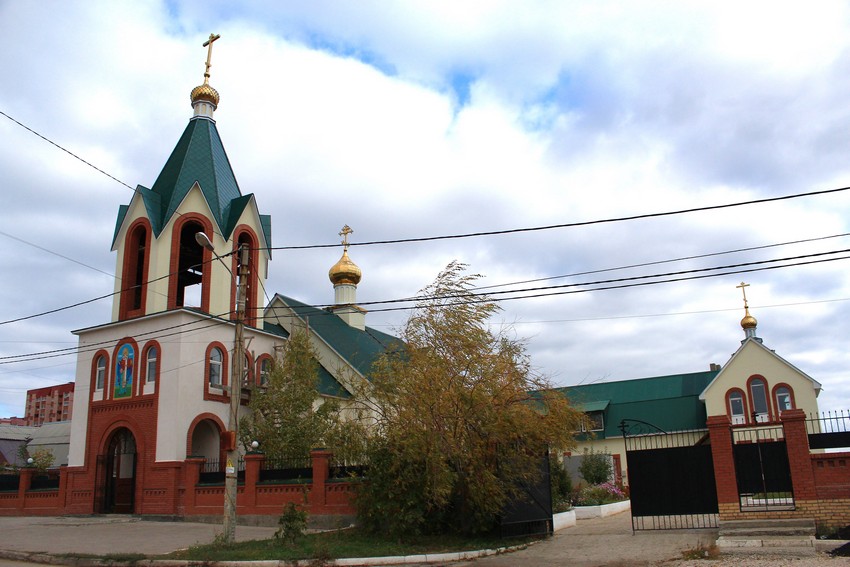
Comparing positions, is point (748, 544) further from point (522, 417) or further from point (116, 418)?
point (116, 418)

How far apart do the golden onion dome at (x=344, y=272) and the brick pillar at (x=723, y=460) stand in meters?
25.3

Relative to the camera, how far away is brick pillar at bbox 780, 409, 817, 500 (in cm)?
1494

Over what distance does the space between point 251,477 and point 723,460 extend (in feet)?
41.0

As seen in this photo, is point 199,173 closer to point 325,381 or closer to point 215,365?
point 215,365

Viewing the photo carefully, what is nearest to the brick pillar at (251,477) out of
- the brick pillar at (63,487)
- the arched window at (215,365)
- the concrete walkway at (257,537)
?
the concrete walkway at (257,537)

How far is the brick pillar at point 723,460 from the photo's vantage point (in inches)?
612

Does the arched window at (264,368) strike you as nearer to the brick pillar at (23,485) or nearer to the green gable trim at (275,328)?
the green gable trim at (275,328)

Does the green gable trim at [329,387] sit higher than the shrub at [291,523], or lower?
higher

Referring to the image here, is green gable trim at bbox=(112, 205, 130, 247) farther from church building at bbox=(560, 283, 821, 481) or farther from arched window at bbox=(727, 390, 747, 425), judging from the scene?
arched window at bbox=(727, 390, 747, 425)

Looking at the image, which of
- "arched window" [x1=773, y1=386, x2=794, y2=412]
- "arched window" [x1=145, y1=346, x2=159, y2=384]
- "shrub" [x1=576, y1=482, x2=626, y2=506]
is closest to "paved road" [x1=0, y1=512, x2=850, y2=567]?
"shrub" [x1=576, y1=482, x2=626, y2=506]

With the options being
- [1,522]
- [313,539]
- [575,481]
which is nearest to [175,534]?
[313,539]

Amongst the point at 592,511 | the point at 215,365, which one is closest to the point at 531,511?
the point at 592,511

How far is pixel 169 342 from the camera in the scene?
24.6 m

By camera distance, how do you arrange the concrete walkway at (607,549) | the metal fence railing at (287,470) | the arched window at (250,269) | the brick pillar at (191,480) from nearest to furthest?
the concrete walkway at (607,549) < the metal fence railing at (287,470) < the brick pillar at (191,480) < the arched window at (250,269)
